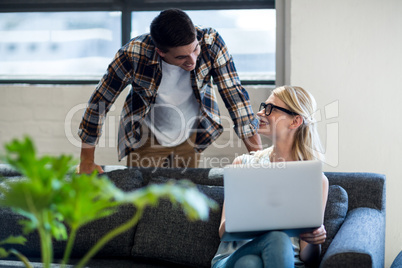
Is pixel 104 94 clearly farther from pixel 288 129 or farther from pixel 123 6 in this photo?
pixel 123 6

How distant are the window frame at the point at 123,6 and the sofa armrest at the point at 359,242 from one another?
1.39 m

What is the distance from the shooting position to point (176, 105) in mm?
2549

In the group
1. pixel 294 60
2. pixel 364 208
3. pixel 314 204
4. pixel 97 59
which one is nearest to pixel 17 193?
pixel 314 204

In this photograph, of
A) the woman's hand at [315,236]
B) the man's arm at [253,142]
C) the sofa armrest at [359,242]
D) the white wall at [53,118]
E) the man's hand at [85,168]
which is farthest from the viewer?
the white wall at [53,118]

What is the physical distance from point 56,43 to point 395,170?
7.54ft

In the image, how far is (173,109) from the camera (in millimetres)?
2553

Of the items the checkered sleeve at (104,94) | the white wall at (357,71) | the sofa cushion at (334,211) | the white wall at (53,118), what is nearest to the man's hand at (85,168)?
the checkered sleeve at (104,94)

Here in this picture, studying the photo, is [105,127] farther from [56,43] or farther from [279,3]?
[279,3]

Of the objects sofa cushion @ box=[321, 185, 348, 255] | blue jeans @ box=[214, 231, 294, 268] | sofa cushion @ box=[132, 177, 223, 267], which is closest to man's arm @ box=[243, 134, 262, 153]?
sofa cushion @ box=[132, 177, 223, 267]

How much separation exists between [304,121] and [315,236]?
54 cm

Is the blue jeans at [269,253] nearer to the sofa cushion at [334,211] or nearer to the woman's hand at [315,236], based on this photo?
the woman's hand at [315,236]

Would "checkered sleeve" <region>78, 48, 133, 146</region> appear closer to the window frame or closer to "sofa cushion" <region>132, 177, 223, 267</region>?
"sofa cushion" <region>132, 177, 223, 267</region>

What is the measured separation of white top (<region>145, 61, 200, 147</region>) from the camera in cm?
251

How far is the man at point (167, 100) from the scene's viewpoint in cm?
241
